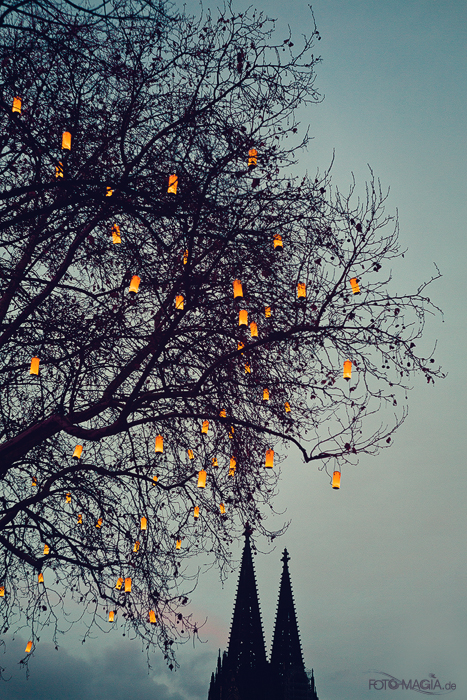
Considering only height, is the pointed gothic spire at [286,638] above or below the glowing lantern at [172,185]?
above

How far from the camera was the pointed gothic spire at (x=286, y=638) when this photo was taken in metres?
34.6

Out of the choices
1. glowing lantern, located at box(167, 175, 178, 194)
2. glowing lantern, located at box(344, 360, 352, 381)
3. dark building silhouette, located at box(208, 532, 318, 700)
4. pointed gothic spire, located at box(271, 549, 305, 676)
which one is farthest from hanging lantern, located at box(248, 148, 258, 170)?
pointed gothic spire, located at box(271, 549, 305, 676)

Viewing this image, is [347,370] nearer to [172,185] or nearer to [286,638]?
[172,185]

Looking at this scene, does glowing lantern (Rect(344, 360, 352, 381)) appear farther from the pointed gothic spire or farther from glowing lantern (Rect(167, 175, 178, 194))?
the pointed gothic spire

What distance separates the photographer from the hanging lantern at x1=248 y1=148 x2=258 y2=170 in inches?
278

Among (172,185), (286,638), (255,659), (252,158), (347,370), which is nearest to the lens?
(172,185)

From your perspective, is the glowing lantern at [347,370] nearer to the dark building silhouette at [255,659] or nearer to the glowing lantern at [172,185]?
the glowing lantern at [172,185]

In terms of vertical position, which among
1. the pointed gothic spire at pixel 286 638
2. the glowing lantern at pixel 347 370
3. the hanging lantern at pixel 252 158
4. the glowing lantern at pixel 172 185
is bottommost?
the glowing lantern at pixel 347 370

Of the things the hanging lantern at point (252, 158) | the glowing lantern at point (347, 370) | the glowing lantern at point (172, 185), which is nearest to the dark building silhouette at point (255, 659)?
the glowing lantern at point (347, 370)

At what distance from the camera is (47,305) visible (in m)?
8.39

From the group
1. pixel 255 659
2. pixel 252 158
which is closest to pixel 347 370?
pixel 252 158

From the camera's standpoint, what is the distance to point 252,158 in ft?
23.6

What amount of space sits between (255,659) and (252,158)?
33.4 metres

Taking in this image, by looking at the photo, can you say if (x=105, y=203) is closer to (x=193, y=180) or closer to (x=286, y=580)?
(x=193, y=180)
